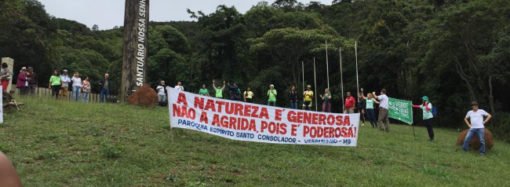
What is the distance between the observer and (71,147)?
36.7 feet

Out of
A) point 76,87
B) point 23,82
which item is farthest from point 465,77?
point 23,82

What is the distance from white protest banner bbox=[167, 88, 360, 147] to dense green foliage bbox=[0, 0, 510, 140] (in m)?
19.6

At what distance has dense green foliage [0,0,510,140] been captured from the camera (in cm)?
3634

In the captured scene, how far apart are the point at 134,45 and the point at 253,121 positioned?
41.6 feet

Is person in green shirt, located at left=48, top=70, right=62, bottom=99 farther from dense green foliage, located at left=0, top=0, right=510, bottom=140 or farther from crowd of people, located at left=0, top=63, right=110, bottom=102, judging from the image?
dense green foliage, located at left=0, top=0, right=510, bottom=140

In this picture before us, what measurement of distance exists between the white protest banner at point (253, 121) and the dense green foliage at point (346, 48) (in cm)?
1957

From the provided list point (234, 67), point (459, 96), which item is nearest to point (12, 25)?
point (234, 67)

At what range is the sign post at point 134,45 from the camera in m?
24.3

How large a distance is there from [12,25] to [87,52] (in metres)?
23.5

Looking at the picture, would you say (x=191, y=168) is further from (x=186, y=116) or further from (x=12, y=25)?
(x=12, y=25)

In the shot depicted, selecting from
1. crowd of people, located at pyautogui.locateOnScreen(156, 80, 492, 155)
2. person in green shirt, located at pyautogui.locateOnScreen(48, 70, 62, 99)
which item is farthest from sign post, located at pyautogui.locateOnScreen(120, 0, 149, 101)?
person in green shirt, located at pyautogui.locateOnScreen(48, 70, 62, 99)

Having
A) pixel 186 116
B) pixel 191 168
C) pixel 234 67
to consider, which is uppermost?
pixel 234 67

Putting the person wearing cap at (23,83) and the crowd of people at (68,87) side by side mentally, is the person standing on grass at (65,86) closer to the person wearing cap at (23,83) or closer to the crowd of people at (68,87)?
the crowd of people at (68,87)

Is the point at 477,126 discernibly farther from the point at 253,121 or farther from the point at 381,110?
the point at 253,121
